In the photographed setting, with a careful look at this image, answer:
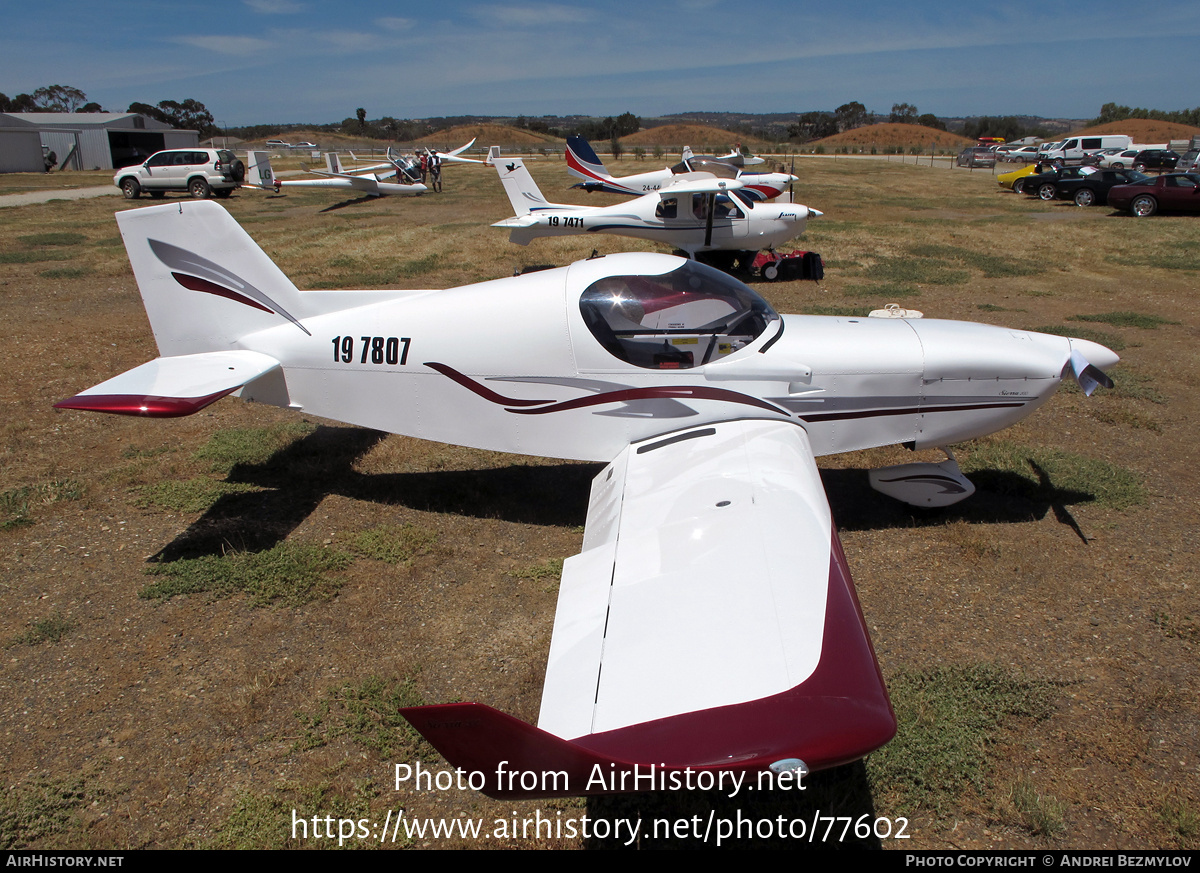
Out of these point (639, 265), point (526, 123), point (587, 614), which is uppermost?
point (526, 123)

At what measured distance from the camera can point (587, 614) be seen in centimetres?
329

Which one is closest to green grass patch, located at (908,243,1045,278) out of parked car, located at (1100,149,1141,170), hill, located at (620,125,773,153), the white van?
parked car, located at (1100,149,1141,170)

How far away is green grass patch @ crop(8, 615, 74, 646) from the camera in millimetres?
4285

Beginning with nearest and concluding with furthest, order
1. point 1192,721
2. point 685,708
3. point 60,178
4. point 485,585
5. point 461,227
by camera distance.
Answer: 1. point 685,708
2. point 1192,721
3. point 485,585
4. point 461,227
5. point 60,178

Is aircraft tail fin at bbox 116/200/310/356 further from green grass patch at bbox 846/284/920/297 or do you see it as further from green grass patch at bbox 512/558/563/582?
green grass patch at bbox 846/284/920/297

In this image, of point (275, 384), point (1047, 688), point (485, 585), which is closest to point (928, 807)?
point (1047, 688)

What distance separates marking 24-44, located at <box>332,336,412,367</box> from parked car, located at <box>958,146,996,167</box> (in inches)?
1963

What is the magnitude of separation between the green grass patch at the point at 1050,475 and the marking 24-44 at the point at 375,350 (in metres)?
5.10

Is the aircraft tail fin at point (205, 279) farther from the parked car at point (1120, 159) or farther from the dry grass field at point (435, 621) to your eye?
the parked car at point (1120, 159)

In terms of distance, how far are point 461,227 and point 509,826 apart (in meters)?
20.2

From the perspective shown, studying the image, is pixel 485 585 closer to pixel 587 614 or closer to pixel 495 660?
pixel 495 660

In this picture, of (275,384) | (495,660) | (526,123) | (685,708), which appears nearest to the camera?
(685,708)

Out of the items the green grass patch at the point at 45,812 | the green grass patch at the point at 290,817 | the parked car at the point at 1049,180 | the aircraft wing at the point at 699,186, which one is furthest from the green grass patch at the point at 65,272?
the parked car at the point at 1049,180

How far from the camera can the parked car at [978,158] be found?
147ft
